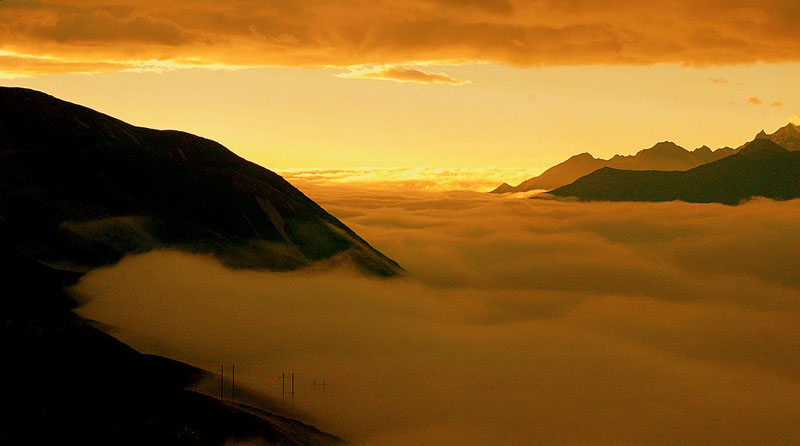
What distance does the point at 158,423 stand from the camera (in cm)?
13088

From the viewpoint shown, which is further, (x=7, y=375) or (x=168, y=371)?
(x=168, y=371)

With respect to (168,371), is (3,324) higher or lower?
higher

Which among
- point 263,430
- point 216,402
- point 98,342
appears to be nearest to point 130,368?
point 98,342

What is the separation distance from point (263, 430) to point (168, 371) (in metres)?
48.1

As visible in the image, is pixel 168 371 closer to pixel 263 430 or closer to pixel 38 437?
pixel 263 430

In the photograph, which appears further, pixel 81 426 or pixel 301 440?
pixel 301 440

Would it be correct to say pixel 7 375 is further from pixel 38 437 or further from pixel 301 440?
pixel 301 440

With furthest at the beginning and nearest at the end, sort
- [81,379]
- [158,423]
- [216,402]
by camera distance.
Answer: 1. [216,402]
2. [81,379]
3. [158,423]

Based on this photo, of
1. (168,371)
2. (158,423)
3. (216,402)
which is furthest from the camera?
(168,371)

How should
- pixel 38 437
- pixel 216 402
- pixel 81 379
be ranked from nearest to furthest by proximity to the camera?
pixel 38 437, pixel 81 379, pixel 216 402

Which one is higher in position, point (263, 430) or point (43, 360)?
point (43, 360)

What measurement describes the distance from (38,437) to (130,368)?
117 feet

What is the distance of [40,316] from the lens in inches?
6585

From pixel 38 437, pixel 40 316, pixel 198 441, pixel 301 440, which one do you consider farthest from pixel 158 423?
pixel 40 316
